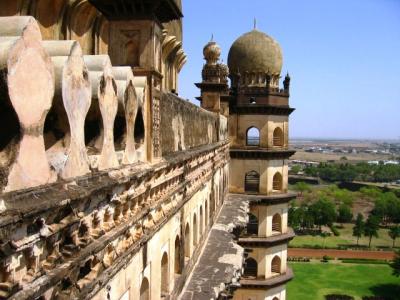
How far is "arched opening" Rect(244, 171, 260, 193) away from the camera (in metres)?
21.5

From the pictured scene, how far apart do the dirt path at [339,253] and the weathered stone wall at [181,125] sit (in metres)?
36.7

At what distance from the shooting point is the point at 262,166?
21.2 meters

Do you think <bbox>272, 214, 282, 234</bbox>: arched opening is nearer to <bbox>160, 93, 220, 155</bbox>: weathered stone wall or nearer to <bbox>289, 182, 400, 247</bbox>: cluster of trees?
<bbox>160, 93, 220, 155</bbox>: weathered stone wall

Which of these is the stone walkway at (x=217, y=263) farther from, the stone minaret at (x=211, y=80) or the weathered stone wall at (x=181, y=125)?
the stone minaret at (x=211, y=80)

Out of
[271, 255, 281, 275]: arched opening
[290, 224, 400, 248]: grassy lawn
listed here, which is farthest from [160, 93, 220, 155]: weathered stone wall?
[290, 224, 400, 248]: grassy lawn

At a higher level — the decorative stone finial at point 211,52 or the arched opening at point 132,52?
the decorative stone finial at point 211,52

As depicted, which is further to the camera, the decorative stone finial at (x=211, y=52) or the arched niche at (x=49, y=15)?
the decorative stone finial at (x=211, y=52)

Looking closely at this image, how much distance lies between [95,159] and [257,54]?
18683 mm

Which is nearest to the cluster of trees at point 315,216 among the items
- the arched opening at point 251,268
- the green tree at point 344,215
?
the green tree at point 344,215

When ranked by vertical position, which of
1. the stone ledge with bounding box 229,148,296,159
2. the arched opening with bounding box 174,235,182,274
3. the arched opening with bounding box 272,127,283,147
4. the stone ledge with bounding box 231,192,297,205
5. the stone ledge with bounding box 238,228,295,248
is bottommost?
the stone ledge with bounding box 238,228,295,248

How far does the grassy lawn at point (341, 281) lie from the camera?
35.9m

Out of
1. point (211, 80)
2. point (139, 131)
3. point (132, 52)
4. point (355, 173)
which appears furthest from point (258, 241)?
point (355, 173)

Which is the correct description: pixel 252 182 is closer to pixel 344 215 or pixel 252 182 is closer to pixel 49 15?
pixel 49 15

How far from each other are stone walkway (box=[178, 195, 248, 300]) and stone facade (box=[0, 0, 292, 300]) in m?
0.10
